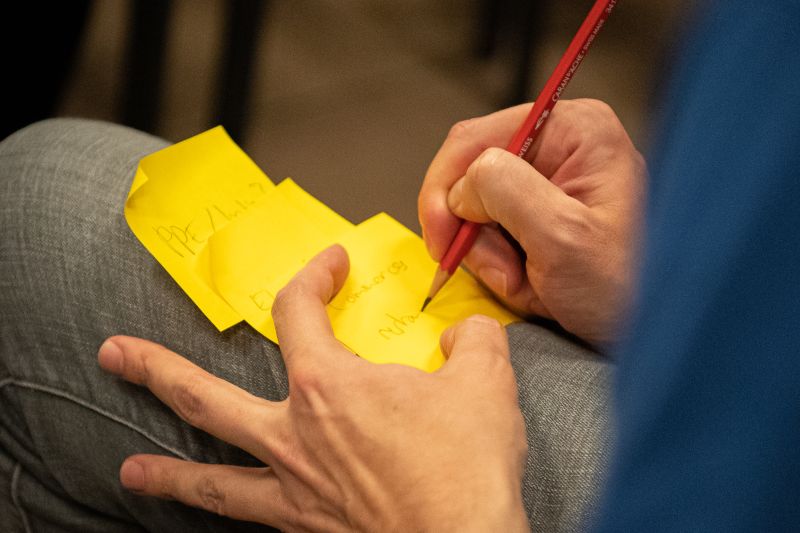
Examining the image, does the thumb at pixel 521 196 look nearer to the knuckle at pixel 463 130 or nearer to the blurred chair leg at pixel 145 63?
the knuckle at pixel 463 130

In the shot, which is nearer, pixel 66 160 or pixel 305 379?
pixel 305 379

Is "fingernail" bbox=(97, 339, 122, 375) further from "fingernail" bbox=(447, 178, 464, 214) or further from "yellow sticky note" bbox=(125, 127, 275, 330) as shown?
"fingernail" bbox=(447, 178, 464, 214)

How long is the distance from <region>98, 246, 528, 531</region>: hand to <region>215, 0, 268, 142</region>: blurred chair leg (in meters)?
1.02

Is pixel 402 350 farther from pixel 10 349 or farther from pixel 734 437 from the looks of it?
pixel 734 437

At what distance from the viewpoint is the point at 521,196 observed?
2.53 ft

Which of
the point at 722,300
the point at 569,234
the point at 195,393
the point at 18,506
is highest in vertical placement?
the point at 722,300

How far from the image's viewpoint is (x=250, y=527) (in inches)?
31.1

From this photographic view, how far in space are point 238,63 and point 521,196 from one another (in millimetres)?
1178

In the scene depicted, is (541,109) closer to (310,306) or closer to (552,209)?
(552,209)

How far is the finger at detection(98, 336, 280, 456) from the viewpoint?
2.26 feet

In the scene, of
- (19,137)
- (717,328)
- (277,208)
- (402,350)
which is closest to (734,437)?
(717,328)

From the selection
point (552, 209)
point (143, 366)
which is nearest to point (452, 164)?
point (552, 209)

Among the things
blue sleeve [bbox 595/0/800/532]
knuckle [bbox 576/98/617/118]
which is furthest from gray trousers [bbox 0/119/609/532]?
blue sleeve [bbox 595/0/800/532]

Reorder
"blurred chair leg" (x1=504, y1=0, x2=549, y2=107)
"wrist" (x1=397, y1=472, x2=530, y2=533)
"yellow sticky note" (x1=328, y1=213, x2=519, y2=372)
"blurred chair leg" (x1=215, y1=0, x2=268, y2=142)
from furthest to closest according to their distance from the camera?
"blurred chair leg" (x1=504, y1=0, x2=549, y2=107)
"blurred chair leg" (x1=215, y1=0, x2=268, y2=142)
"yellow sticky note" (x1=328, y1=213, x2=519, y2=372)
"wrist" (x1=397, y1=472, x2=530, y2=533)
